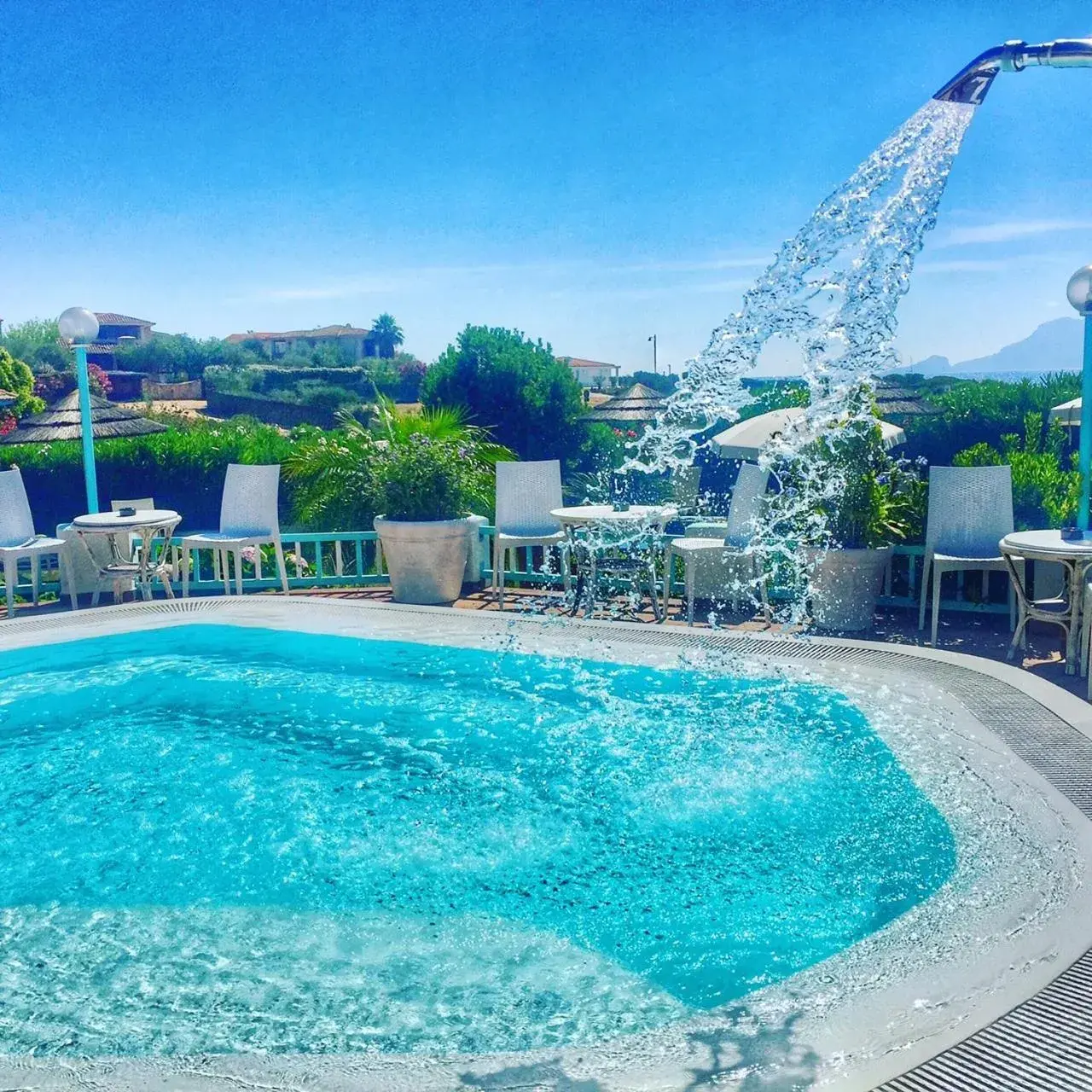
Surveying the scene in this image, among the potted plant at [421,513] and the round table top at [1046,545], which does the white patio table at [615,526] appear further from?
the round table top at [1046,545]

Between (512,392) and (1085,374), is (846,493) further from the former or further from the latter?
(512,392)

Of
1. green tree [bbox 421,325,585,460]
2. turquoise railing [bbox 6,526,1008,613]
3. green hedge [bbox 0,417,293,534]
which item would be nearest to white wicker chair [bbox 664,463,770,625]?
turquoise railing [bbox 6,526,1008,613]

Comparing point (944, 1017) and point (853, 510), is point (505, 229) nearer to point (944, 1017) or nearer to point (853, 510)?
point (853, 510)

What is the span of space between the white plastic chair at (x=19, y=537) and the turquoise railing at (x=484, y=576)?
0.55 meters

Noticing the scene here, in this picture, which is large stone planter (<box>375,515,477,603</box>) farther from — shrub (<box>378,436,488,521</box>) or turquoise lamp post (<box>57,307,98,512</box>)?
turquoise lamp post (<box>57,307,98,512</box>)

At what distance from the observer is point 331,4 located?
1473 centimetres

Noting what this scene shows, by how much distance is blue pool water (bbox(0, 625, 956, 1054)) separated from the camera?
3.12 m

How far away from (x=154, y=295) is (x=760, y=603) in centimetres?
4042

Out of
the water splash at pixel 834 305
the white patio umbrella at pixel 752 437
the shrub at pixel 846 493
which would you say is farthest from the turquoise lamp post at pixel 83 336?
the shrub at pixel 846 493

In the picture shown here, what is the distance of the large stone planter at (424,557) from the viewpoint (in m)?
7.94

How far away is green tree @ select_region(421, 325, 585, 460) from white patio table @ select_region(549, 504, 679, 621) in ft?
52.2

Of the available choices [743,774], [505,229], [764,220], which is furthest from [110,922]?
[505,229]

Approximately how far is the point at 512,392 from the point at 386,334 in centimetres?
7729

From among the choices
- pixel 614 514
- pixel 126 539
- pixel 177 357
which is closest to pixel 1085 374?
pixel 614 514
